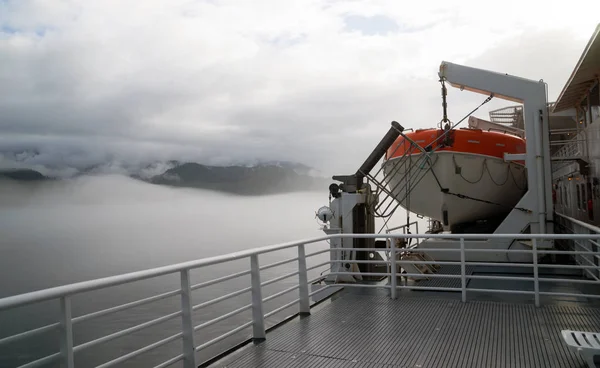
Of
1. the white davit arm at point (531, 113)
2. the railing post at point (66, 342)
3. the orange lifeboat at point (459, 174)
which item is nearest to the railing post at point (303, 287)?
the railing post at point (66, 342)

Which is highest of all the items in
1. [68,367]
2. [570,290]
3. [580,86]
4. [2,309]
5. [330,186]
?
[580,86]

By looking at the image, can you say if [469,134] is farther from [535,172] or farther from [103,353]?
[103,353]

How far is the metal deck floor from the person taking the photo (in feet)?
12.7

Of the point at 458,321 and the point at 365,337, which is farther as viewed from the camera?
the point at 458,321

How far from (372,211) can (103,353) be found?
19.3m

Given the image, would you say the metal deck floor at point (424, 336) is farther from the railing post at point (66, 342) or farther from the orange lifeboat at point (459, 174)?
the orange lifeboat at point (459, 174)

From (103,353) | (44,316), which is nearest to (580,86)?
(103,353)

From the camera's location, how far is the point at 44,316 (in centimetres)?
2966

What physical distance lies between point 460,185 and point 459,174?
0.93 ft

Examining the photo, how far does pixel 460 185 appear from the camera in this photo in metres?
10.9

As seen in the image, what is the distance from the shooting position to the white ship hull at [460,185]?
1084 cm

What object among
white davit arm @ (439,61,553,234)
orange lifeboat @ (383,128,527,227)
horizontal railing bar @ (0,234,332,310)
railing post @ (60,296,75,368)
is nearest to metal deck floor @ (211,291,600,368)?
horizontal railing bar @ (0,234,332,310)

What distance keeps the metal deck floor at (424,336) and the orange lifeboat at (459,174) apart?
5139mm

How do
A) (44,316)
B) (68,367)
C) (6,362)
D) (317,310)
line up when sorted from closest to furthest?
(68,367) → (317,310) → (6,362) → (44,316)
